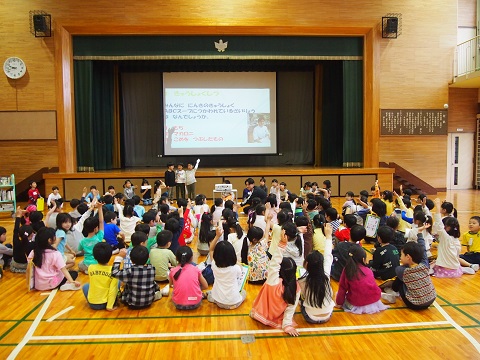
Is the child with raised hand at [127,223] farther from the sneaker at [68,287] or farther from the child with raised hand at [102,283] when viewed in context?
the child with raised hand at [102,283]

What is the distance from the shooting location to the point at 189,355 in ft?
11.6

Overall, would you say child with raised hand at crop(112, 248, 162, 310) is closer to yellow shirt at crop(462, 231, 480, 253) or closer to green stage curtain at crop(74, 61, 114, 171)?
yellow shirt at crop(462, 231, 480, 253)

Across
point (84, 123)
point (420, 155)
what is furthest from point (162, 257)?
point (420, 155)

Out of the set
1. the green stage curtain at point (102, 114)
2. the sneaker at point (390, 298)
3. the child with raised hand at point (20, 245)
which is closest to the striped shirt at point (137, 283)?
the child with raised hand at point (20, 245)

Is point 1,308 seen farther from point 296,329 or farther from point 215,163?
point 215,163

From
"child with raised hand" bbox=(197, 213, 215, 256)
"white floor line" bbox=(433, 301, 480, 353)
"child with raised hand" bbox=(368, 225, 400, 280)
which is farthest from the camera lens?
"child with raised hand" bbox=(197, 213, 215, 256)

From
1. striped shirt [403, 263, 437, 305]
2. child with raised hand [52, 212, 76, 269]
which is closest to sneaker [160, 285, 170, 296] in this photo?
child with raised hand [52, 212, 76, 269]

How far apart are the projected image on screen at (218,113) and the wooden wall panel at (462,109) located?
20.5ft

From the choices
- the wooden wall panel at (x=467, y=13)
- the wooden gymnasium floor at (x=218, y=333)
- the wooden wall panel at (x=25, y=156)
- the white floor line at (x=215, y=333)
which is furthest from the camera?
the wooden wall panel at (x=467, y=13)

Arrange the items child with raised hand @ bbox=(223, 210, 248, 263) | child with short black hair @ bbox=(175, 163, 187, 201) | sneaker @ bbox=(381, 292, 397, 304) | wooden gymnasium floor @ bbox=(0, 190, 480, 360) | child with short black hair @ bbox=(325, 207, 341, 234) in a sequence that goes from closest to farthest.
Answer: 1. wooden gymnasium floor @ bbox=(0, 190, 480, 360)
2. sneaker @ bbox=(381, 292, 397, 304)
3. child with raised hand @ bbox=(223, 210, 248, 263)
4. child with short black hair @ bbox=(325, 207, 341, 234)
5. child with short black hair @ bbox=(175, 163, 187, 201)

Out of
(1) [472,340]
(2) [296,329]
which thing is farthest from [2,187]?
(1) [472,340]

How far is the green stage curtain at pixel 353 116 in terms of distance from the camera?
46.2 ft

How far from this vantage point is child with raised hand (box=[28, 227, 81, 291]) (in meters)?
4.81

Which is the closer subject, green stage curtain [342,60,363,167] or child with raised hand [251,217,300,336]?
child with raised hand [251,217,300,336]
